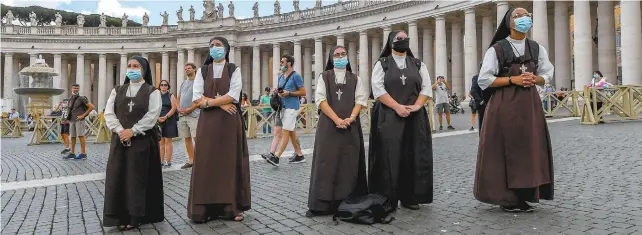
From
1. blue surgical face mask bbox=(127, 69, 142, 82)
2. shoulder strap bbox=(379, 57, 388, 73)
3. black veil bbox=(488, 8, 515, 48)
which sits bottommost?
blue surgical face mask bbox=(127, 69, 142, 82)

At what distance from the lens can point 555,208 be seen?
5.61 m

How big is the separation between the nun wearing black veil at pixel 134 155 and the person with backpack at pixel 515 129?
3963mm

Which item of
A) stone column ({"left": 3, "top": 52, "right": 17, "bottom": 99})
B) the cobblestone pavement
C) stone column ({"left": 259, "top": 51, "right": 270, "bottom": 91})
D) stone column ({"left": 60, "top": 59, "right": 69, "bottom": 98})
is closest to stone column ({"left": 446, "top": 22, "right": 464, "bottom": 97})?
stone column ({"left": 259, "top": 51, "right": 270, "bottom": 91})

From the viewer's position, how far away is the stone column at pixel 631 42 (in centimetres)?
2586

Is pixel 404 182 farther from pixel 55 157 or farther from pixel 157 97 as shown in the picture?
pixel 55 157

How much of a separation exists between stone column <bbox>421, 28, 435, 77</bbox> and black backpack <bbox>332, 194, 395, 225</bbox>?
37.4 metres

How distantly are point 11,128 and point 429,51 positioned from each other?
107ft

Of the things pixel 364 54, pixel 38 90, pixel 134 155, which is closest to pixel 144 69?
pixel 134 155

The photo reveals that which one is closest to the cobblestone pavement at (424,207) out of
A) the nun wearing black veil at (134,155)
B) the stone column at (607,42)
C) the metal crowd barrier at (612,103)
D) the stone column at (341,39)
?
the nun wearing black veil at (134,155)

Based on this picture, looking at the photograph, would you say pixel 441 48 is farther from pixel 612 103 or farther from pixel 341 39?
pixel 612 103

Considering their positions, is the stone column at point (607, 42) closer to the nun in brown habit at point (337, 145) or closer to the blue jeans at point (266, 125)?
the blue jeans at point (266, 125)

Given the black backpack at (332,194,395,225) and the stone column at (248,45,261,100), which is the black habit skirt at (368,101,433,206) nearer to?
the black backpack at (332,194,395,225)

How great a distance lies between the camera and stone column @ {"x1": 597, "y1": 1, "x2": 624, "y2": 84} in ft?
96.6

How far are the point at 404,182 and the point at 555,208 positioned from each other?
1844mm
